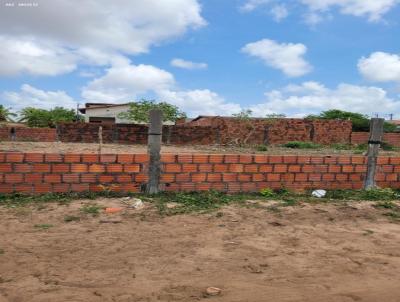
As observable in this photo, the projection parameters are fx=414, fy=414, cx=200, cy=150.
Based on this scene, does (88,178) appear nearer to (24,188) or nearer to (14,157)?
(24,188)

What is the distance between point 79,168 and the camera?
15.0 ft

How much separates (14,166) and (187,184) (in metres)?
1.90

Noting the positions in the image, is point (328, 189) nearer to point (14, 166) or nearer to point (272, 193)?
point (272, 193)

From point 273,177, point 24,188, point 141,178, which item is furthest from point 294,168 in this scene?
point 24,188

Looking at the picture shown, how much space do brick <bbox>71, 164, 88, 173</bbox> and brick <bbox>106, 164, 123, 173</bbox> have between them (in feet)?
0.79

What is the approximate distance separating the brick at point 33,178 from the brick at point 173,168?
1.38m

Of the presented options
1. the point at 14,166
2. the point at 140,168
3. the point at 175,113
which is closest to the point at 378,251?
the point at 140,168

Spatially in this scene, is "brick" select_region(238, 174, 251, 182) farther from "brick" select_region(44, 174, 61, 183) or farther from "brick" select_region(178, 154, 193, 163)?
"brick" select_region(44, 174, 61, 183)

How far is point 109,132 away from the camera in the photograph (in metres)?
14.4

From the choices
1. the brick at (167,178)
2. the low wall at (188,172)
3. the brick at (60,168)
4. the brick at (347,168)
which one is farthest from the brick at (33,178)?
the brick at (347,168)

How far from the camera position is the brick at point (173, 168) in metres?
4.82

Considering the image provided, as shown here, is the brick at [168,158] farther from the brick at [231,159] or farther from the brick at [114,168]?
the brick at [231,159]

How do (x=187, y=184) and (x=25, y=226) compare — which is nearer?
(x=25, y=226)

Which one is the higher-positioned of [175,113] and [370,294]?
[175,113]
